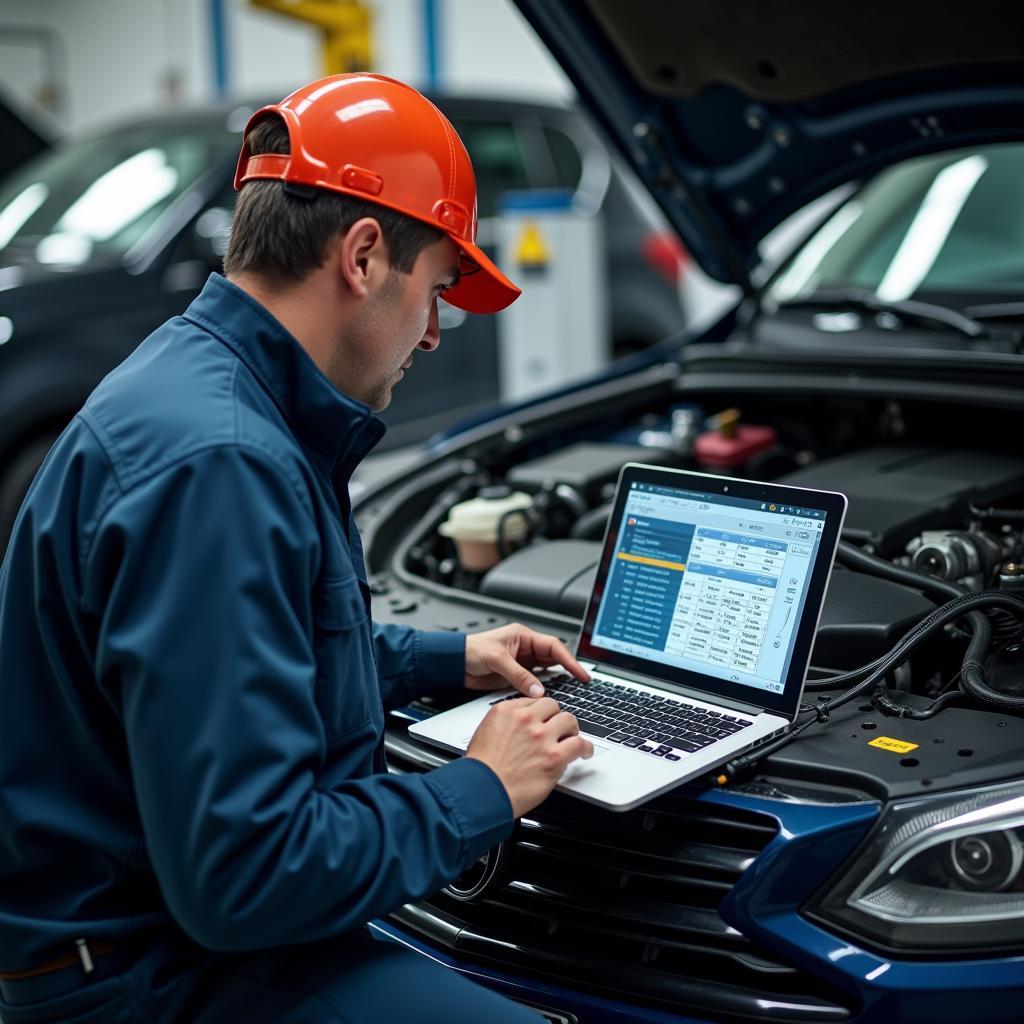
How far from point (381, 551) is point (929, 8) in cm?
136

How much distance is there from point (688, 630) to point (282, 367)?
0.70 m

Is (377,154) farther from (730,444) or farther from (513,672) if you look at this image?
(730,444)

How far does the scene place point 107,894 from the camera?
1261 millimetres

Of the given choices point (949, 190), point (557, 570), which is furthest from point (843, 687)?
point (949, 190)

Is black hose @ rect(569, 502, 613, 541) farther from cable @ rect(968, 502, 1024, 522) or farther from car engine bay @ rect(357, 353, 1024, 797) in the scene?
cable @ rect(968, 502, 1024, 522)

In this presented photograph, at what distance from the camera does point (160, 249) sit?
441cm

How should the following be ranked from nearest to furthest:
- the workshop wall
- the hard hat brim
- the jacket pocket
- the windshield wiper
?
the jacket pocket < the hard hat brim < the windshield wiper < the workshop wall

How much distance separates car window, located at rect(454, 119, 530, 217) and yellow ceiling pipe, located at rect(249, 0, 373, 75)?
214 cm

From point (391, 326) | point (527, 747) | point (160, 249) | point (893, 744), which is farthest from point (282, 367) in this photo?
point (160, 249)

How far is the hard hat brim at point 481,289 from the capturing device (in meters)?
1.48

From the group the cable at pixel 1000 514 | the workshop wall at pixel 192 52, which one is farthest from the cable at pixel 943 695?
the workshop wall at pixel 192 52

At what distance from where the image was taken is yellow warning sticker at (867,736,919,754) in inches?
56.9

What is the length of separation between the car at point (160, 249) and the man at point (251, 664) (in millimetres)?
2942

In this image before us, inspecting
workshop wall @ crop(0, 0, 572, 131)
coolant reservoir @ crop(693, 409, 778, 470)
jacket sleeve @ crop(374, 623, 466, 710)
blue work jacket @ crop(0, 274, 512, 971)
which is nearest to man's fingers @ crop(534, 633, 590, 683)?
jacket sleeve @ crop(374, 623, 466, 710)
